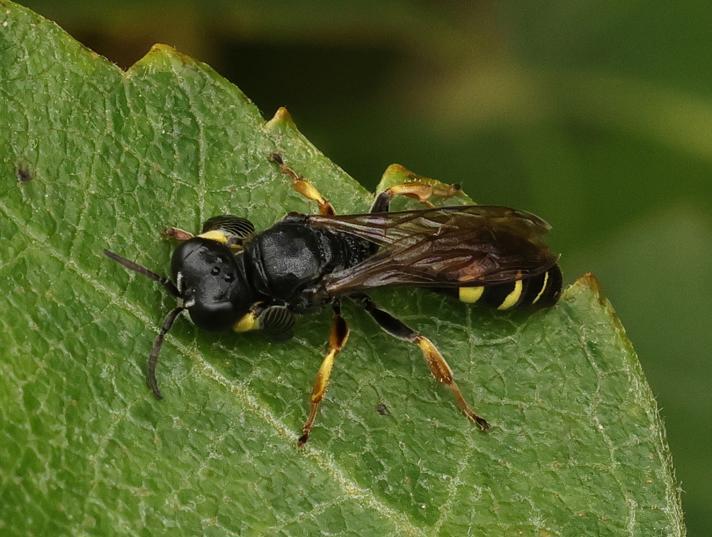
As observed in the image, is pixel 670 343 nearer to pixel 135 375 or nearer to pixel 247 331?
pixel 247 331

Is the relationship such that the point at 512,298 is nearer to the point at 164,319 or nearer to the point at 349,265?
the point at 349,265

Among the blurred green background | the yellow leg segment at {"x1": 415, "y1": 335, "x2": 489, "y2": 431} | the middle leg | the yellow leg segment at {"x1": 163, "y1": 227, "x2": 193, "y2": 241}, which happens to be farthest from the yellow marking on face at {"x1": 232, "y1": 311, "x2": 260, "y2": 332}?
the blurred green background

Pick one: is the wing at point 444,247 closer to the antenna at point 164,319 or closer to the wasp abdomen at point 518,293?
the wasp abdomen at point 518,293

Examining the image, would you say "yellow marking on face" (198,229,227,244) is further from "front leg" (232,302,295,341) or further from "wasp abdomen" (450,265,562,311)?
"wasp abdomen" (450,265,562,311)

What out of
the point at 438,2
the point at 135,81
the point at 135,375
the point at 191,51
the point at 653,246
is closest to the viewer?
the point at 135,375

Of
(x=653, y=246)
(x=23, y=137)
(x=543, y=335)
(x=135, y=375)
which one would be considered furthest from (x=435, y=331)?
(x=653, y=246)

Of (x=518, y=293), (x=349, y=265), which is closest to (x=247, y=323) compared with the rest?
(x=349, y=265)
